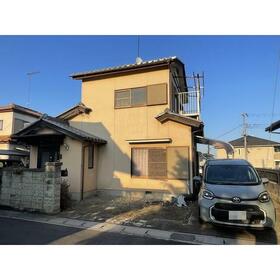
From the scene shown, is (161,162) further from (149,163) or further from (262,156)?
(262,156)

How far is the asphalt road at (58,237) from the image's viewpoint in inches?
188

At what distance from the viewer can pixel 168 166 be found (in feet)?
32.8

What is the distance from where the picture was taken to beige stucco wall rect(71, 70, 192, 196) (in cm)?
1004

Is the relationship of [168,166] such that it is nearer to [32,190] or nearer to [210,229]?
[210,229]

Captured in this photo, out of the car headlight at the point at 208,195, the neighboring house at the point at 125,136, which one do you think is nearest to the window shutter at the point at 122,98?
the neighboring house at the point at 125,136

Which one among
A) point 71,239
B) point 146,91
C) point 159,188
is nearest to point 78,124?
point 146,91

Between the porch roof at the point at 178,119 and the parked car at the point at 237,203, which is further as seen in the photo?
the porch roof at the point at 178,119

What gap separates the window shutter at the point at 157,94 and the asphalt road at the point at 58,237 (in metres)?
6.83

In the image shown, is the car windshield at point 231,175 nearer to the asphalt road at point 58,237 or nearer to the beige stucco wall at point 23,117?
the asphalt road at point 58,237

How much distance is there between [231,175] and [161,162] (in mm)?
4176

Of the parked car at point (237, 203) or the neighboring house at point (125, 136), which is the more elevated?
the neighboring house at point (125, 136)

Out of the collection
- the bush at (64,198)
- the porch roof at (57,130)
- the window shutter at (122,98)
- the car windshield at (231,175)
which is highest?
the window shutter at (122,98)

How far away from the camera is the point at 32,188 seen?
25.7 ft

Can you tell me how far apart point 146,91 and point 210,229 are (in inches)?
285
